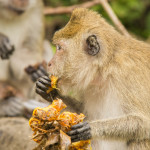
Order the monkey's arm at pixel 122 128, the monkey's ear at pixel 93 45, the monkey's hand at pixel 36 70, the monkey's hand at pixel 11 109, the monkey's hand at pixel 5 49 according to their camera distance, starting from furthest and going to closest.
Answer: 1. the monkey's hand at pixel 11 109
2. the monkey's hand at pixel 5 49
3. the monkey's hand at pixel 36 70
4. the monkey's ear at pixel 93 45
5. the monkey's arm at pixel 122 128

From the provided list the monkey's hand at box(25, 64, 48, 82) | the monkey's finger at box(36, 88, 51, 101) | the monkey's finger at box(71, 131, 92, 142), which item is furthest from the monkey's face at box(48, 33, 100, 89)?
the monkey's hand at box(25, 64, 48, 82)

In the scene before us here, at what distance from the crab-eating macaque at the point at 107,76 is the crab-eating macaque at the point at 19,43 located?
2.54m

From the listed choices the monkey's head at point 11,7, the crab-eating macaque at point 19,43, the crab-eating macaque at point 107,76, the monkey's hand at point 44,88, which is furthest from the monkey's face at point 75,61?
the monkey's head at point 11,7

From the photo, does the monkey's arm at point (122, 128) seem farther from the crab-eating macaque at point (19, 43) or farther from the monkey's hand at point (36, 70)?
the crab-eating macaque at point (19, 43)

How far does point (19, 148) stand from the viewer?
15.6 feet

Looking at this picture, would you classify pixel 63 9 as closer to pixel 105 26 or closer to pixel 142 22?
pixel 142 22

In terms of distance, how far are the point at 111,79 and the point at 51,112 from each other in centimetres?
78

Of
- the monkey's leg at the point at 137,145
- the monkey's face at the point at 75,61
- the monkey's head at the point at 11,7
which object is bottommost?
the monkey's leg at the point at 137,145

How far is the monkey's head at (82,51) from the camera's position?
3.84 meters

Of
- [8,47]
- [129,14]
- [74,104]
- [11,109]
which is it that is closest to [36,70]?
[8,47]

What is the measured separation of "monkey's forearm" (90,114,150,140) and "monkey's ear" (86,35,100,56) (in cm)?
71

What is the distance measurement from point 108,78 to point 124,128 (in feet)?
1.86

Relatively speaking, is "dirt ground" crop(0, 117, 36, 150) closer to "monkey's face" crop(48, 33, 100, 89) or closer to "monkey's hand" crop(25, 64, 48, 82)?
"monkey's hand" crop(25, 64, 48, 82)

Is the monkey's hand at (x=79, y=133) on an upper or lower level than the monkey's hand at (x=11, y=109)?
upper
